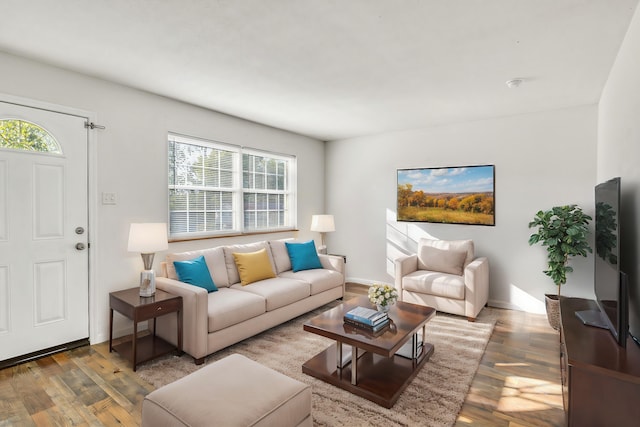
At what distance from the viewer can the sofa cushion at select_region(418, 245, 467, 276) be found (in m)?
4.12

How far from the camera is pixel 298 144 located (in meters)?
5.33

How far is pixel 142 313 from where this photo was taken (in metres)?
2.60

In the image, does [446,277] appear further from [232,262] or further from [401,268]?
[232,262]

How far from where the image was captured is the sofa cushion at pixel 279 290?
3.29m

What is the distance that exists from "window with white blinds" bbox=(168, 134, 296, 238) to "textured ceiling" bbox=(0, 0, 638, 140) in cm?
70

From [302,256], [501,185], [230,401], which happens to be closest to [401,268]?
[302,256]

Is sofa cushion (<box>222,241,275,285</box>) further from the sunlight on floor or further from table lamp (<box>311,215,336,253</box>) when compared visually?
the sunlight on floor

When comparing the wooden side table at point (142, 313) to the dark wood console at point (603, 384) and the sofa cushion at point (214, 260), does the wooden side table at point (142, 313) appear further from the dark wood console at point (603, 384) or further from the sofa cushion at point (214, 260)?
the dark wood console at point (603, 384)

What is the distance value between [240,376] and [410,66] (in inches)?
103

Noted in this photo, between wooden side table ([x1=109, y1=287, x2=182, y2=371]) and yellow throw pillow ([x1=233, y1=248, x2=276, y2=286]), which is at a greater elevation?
yellow throw pillow ([x1=233, y1=248, x2=276, y2=286])

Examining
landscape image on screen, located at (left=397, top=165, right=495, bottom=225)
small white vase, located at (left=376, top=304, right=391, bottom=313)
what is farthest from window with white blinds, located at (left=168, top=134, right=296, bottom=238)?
small white vase, located at (left=376, top=304, right=391, bottom=313)

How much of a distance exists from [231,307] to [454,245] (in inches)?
116

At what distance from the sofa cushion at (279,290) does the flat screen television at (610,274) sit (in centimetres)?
245

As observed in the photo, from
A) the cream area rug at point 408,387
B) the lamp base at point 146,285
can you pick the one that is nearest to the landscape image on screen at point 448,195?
the cream area rug at point 408,387
